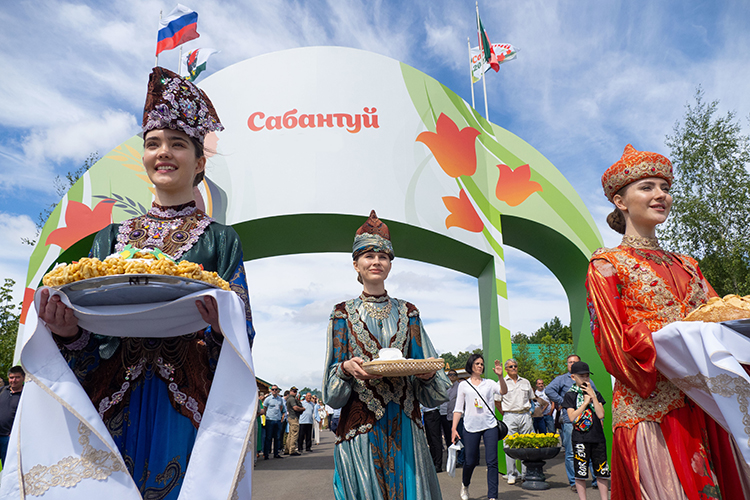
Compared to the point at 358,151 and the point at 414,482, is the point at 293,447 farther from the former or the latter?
the point at 414,482

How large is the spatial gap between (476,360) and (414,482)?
15.3 ft

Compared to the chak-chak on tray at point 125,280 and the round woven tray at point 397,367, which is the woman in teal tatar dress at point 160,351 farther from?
the round woven tray at point 397,367

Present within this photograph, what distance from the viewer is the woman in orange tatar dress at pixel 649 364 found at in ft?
7.19

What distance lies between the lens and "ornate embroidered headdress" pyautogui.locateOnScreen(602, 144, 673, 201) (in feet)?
9.12

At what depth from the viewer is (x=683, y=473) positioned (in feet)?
7.06

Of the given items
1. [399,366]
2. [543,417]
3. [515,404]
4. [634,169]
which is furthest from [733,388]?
[543,417]

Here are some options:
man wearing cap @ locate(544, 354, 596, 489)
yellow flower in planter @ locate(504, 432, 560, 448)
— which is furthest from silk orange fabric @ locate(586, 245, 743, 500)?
man wearing cap @ locate(544, 354, 596, 489)

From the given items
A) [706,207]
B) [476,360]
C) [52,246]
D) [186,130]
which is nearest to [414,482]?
[186,130]

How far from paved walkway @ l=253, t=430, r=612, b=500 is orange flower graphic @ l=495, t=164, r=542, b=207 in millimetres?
A: 4928

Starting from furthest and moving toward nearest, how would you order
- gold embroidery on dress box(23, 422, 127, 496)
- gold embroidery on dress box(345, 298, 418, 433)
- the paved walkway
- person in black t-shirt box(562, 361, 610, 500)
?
the paved walkway, person in black t-shirt box(562, 361, 610, 500), gold embroidery on dress box(345, 298, 418, 433), gold embroidery on dress box(23, 422, 127, 496)

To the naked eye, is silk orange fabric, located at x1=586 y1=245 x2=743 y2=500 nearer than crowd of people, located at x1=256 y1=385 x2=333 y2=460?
Yes

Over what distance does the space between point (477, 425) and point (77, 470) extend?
19.4 ft

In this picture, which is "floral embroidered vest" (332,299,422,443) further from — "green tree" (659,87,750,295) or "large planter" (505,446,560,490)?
"green tree" (659,87,750,295)

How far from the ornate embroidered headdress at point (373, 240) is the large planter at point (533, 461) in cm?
539
